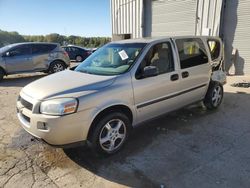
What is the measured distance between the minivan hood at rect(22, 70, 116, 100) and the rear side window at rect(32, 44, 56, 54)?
23.3ft

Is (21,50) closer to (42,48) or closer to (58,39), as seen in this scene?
(42,48)

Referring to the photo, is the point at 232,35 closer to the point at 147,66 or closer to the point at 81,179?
the point at 147,66

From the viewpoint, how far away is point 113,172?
2922 millimetres

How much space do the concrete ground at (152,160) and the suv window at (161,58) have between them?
3.94 ft

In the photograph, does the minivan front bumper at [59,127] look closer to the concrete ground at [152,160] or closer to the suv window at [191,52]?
the concrete ground at [152,160]

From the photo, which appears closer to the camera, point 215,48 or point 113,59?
point 113,59

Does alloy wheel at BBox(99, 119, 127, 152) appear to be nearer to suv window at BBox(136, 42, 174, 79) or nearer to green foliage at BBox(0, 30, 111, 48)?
suv window at BBox(136, 42, 174, 79)

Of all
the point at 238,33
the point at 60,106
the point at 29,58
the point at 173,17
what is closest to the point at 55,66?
the point at 29,58

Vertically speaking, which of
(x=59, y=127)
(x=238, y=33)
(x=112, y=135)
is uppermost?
(x=238, y=33)

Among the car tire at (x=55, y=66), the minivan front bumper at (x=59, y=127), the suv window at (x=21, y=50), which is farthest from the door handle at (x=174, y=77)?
the suv window at (x=21, y=50)

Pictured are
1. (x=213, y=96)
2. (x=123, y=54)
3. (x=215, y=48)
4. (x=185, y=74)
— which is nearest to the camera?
(x=123, y=54)

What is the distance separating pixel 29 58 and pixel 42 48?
0.78 metres

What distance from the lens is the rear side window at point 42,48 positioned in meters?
9.84

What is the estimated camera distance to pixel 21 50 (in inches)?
380
